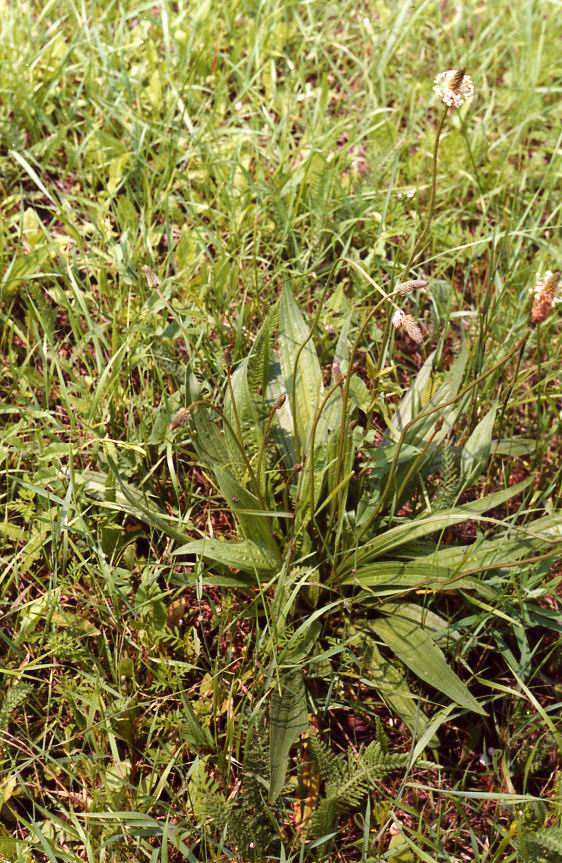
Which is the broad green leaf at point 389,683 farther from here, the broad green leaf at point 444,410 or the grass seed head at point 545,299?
the grass seed head at point 545,299

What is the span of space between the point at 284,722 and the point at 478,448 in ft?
3.05

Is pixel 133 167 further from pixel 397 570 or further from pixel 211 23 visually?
pixel 397 570

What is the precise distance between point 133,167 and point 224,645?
1680 mm

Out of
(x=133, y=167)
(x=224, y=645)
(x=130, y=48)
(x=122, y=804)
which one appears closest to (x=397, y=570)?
(x=224, y=645)

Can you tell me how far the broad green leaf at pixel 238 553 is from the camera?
81.0 inches

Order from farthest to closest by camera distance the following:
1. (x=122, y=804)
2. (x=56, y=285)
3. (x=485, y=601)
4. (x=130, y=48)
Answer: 1. (x=130, y=48)
2. (x=56, y=285)
3. (x=485, y=601)
4. (x=122, y=804)

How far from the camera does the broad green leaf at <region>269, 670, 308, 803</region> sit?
1889 mm

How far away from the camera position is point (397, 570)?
7.02 feet

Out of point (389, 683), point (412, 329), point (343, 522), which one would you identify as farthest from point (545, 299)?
point (389, 683)

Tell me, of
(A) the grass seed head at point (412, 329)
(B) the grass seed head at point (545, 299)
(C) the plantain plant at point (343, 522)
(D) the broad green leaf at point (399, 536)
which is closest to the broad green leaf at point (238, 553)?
(C) the plantain plant at point (343, 522)

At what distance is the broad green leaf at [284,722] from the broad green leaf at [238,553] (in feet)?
0.89

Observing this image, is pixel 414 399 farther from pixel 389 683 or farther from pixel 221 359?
pixel 389 683

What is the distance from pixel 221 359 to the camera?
2488 millimetres

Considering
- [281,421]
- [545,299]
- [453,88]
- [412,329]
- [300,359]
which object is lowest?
[281,421]
